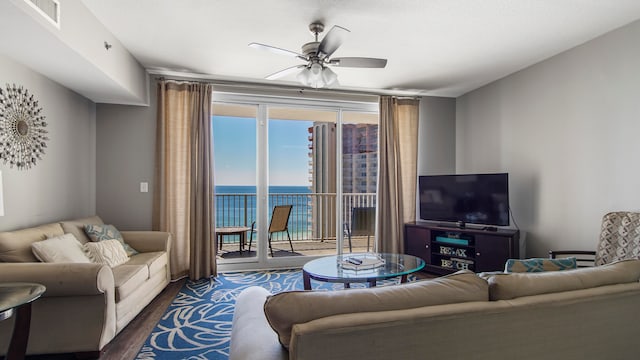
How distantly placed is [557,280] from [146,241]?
3.53 meters

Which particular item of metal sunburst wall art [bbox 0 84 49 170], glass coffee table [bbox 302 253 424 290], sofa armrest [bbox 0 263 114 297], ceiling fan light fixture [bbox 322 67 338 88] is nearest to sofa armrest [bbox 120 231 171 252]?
metal sunburst wall art [bbox 0 84 49 170]

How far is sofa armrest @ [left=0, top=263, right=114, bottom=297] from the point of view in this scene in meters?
2.12

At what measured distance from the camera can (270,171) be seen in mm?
4707

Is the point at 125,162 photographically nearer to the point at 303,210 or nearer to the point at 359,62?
the point at 303,210

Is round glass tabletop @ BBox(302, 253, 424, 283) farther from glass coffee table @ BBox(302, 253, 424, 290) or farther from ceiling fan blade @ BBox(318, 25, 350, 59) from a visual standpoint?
ceiling fan blade @ BBox(318, 25, 350, 59)

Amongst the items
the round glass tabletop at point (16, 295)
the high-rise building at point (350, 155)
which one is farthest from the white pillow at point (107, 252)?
the high-rise building at point (350, 155)

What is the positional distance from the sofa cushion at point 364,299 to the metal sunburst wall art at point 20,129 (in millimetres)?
2800

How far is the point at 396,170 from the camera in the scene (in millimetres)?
4812

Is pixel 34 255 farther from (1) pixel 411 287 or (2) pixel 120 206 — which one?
(1) pixel 411 287

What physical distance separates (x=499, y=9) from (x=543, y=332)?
94.0 inches

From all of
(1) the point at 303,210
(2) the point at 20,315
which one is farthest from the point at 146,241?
(1) the point at 303,210

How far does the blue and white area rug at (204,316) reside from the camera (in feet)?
7.76

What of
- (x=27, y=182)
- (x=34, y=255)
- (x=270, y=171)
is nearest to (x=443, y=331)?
(x=34, y=255)

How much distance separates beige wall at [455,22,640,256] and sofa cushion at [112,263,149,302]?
4.02 metres
